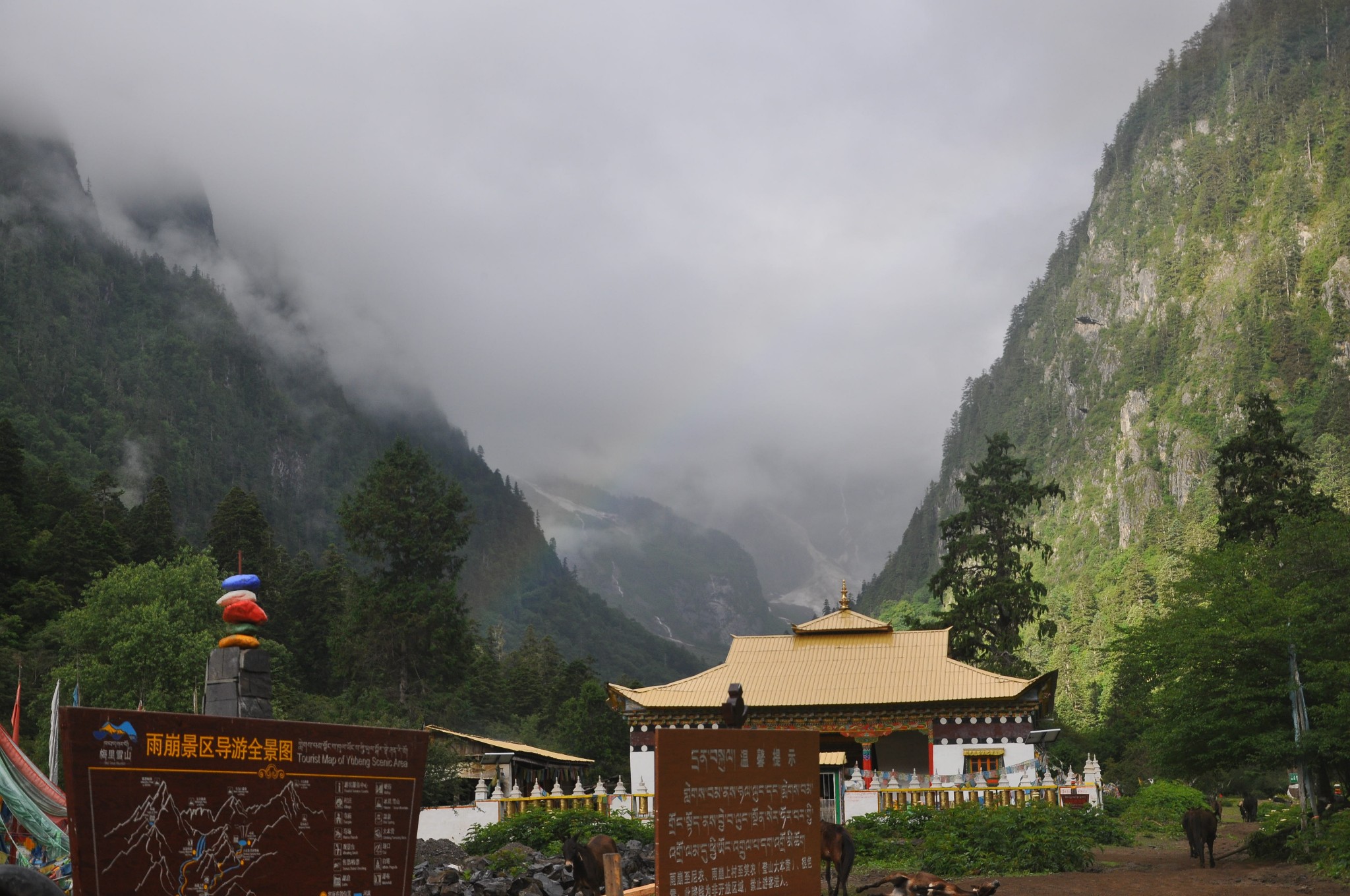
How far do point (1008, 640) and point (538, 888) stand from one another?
107ft

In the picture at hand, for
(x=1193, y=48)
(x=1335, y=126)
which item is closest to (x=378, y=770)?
(x=1335, y=126)

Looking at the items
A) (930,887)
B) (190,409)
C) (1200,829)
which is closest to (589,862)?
(930,887)

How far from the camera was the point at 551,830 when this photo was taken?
2091 cm

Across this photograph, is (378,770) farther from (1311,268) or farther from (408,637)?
(1311,268)

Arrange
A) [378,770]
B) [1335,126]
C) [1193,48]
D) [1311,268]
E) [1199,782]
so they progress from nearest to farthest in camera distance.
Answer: [378,770]
[1199,782]
[1311,268]
[1335,126]
[1193,48]

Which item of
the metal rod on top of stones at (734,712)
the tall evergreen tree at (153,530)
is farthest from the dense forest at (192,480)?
the metal rod on top of stones at (734,712)

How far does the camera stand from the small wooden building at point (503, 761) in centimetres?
3434

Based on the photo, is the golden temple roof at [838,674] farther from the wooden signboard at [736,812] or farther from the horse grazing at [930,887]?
the wooden signboard at [736,812]

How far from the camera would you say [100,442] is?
96938mm

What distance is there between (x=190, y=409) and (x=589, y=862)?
11812 cm

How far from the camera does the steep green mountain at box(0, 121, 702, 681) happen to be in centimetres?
10019

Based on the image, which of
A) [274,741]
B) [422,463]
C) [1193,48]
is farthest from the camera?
[1193,48]

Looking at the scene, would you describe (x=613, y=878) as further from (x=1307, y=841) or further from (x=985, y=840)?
(x=1307, y=841)

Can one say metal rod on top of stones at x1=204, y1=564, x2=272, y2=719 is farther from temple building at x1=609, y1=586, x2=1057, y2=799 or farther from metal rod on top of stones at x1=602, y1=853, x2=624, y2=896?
temple building at x1=609, y1=586, x2=1057, y2=799
